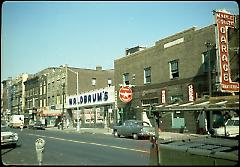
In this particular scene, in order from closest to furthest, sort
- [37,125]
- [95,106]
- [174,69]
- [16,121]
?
[174,69] < [95,106] < [37,125] < [16,121]

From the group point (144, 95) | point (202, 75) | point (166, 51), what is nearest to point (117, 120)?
point (144, 95)

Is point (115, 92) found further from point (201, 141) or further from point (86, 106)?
point (201, 141)

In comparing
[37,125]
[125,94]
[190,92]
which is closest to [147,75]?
[125,94]

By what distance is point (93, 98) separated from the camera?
48750mm

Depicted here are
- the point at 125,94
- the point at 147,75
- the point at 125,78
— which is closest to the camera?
the point at 147,75

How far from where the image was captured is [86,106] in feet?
168

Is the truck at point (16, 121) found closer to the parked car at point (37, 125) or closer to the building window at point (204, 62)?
the parked car at point (37, 125)

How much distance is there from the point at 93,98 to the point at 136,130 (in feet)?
73.9

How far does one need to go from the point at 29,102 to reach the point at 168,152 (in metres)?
81.0

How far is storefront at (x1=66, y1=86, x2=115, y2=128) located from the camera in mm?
45062

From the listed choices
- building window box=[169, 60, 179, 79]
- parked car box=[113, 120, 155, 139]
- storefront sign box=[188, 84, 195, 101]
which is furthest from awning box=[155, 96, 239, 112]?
building window box=[169, 60, 179, 79]

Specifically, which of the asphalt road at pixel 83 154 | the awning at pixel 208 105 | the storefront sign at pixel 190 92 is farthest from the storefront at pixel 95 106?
the awning at pixel 208 105

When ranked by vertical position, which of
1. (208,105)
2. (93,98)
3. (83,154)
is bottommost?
(83,154)

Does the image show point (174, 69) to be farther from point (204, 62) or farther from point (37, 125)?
point (37, 125)
